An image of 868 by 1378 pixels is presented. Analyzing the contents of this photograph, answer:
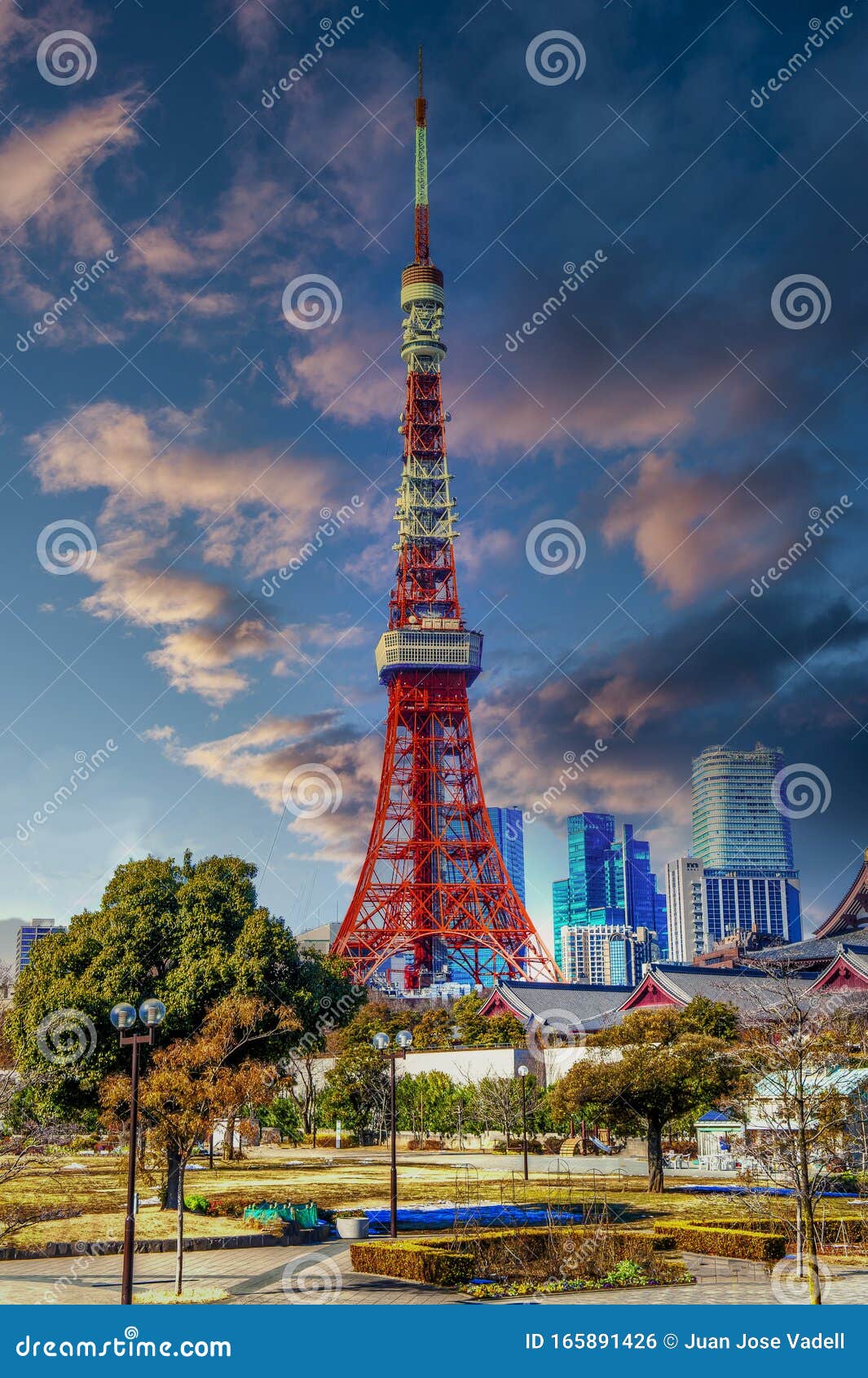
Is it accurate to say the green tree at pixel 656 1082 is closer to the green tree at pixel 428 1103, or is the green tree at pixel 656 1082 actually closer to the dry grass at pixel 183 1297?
the dry grass at pixel 183 1297

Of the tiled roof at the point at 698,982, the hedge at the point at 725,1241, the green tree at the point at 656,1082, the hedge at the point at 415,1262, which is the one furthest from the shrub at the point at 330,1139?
the hedge at the point at 415,1262

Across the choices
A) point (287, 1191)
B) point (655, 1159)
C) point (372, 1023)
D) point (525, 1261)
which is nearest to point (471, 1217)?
point (525, 1261)

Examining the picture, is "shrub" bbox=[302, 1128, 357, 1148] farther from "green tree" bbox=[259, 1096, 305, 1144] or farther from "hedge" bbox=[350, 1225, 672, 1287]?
"hedge" bbox=[350, 1225, 672, 1287]

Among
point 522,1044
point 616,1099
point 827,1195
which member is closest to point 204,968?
point 616,1099

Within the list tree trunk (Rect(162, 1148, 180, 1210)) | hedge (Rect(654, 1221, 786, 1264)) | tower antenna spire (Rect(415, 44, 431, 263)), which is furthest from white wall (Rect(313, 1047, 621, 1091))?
tower antenna spire (Rect(415, 44, 431, 263))

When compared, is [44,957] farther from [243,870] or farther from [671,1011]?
[671,1011]

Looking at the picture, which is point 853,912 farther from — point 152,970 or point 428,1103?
point 152,970
